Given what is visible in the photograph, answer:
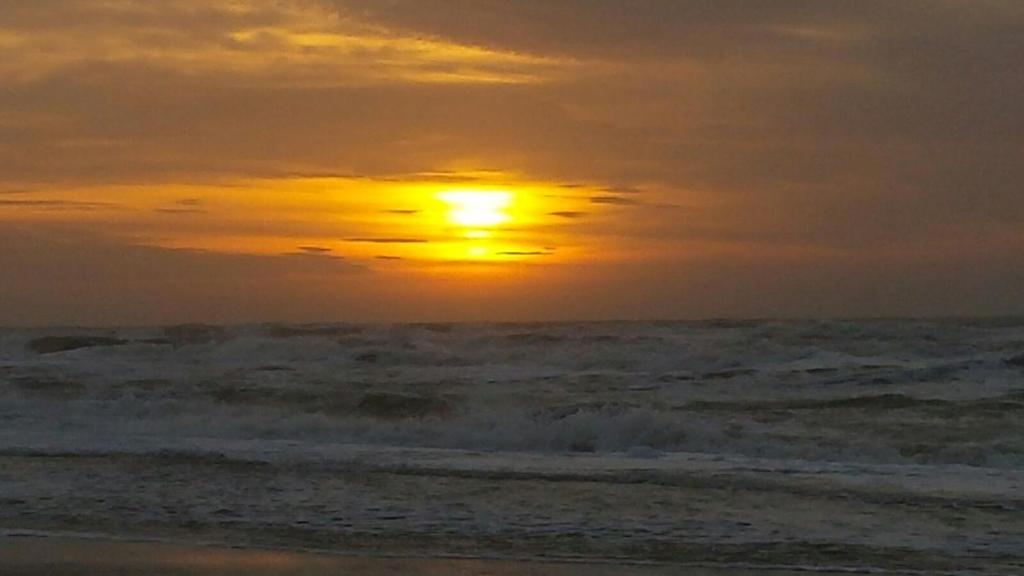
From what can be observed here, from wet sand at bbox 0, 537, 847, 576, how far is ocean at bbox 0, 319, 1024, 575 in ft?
1.03

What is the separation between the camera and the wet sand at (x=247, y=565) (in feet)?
29.5

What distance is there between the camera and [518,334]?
4416 cm

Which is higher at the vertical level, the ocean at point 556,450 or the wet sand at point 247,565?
the ocean at point 556,450

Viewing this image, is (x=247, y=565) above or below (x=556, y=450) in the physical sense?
below

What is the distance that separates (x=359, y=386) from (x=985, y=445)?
14.4 meters

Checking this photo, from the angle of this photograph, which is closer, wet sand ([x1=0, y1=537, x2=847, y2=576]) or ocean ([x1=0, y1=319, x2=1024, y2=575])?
wet sand ([x1=0, y1=537, x2=847, y2=576])

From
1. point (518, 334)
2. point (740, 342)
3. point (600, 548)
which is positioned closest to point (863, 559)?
point (600, 548)

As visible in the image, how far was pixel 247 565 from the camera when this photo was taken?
931 centimetres

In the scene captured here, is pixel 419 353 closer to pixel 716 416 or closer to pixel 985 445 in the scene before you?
pixel 716 416

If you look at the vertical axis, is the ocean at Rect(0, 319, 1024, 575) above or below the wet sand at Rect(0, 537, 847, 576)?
above

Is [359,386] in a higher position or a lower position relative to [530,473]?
higher

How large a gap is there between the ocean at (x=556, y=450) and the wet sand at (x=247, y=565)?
314mm

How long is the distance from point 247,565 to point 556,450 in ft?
30.5

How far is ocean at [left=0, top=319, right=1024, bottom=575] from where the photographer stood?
1026cm
